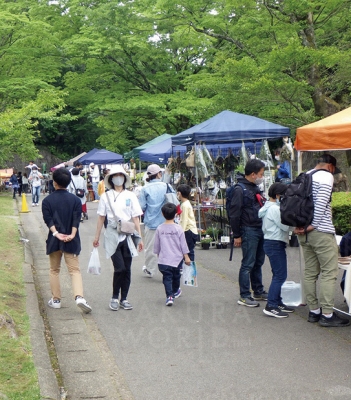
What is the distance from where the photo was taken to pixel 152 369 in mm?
5602

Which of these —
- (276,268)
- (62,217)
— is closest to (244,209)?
(276,268)

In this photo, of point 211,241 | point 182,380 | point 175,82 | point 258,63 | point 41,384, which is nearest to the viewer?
point 41,384

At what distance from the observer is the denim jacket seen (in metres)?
10.1

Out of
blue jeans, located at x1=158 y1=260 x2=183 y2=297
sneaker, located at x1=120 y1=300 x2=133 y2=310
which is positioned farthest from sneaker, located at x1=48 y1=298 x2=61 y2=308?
blue jeans, located at x1=158 y1=260 x2=183 y2=297

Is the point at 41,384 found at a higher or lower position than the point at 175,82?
lower

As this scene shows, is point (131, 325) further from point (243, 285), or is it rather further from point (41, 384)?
point (41, 384)

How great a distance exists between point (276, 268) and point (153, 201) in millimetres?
3231

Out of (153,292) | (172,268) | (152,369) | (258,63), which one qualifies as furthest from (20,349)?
(258,63)

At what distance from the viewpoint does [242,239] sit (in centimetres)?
795

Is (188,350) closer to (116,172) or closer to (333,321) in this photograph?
(333,321)

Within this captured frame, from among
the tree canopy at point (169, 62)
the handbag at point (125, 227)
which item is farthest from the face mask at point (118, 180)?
the tree canopy at point (169, 62)

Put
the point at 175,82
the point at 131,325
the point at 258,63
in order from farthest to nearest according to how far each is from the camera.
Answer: the point at 175,82, the point at 258,63, the point at 131,325

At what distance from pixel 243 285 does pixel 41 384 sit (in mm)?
3652

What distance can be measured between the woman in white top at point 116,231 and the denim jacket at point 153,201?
2.05m
